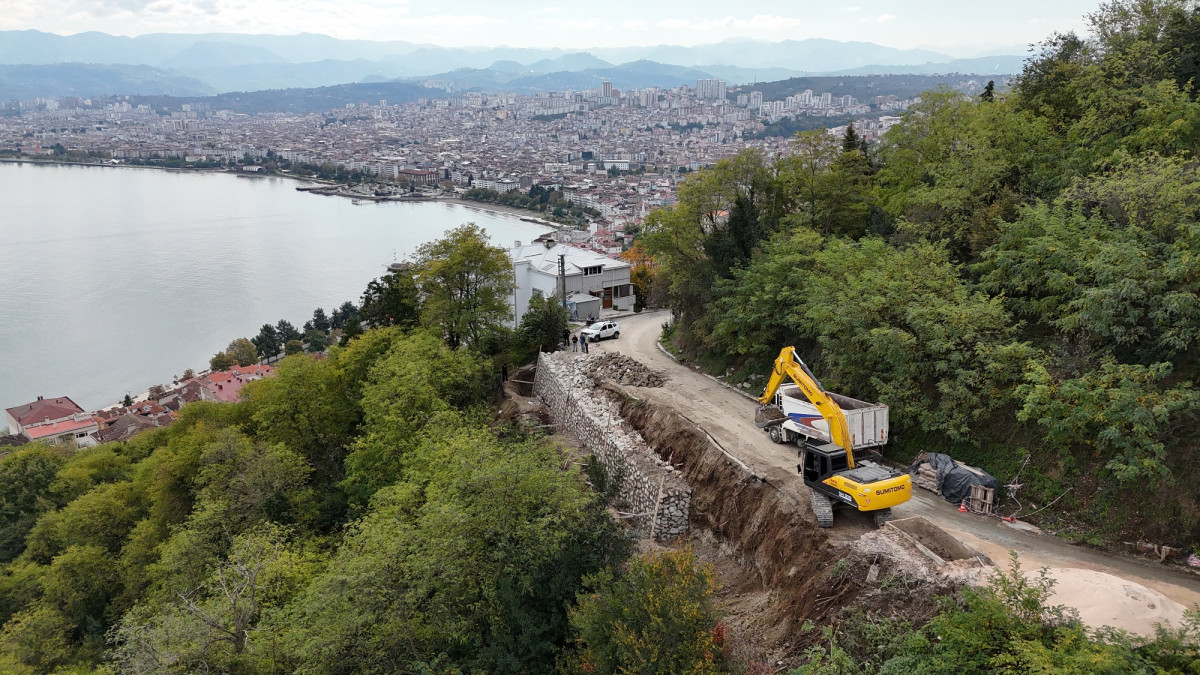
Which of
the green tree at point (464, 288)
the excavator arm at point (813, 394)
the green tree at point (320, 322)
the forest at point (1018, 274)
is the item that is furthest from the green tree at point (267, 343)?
the excavator arm at point (813, 394)

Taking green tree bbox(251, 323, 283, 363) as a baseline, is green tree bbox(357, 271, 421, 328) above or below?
above

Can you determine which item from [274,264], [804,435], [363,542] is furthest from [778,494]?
[274,264]

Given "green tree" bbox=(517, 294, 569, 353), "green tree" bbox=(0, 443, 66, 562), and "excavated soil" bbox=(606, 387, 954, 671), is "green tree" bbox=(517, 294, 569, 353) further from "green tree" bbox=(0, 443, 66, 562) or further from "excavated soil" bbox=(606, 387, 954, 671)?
"green tree" bbox=(0, 443, 66, 562)

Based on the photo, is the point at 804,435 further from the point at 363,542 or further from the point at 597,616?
the point at 363,542

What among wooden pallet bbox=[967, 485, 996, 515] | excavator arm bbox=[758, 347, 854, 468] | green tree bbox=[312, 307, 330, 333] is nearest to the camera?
wooden pallet bbox=[967, 485, 996, 515]

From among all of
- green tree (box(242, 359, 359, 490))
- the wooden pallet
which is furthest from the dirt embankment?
green tree (box(242, 359, 359, 490))

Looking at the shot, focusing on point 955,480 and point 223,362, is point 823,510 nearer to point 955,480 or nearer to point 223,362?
point 955,480
